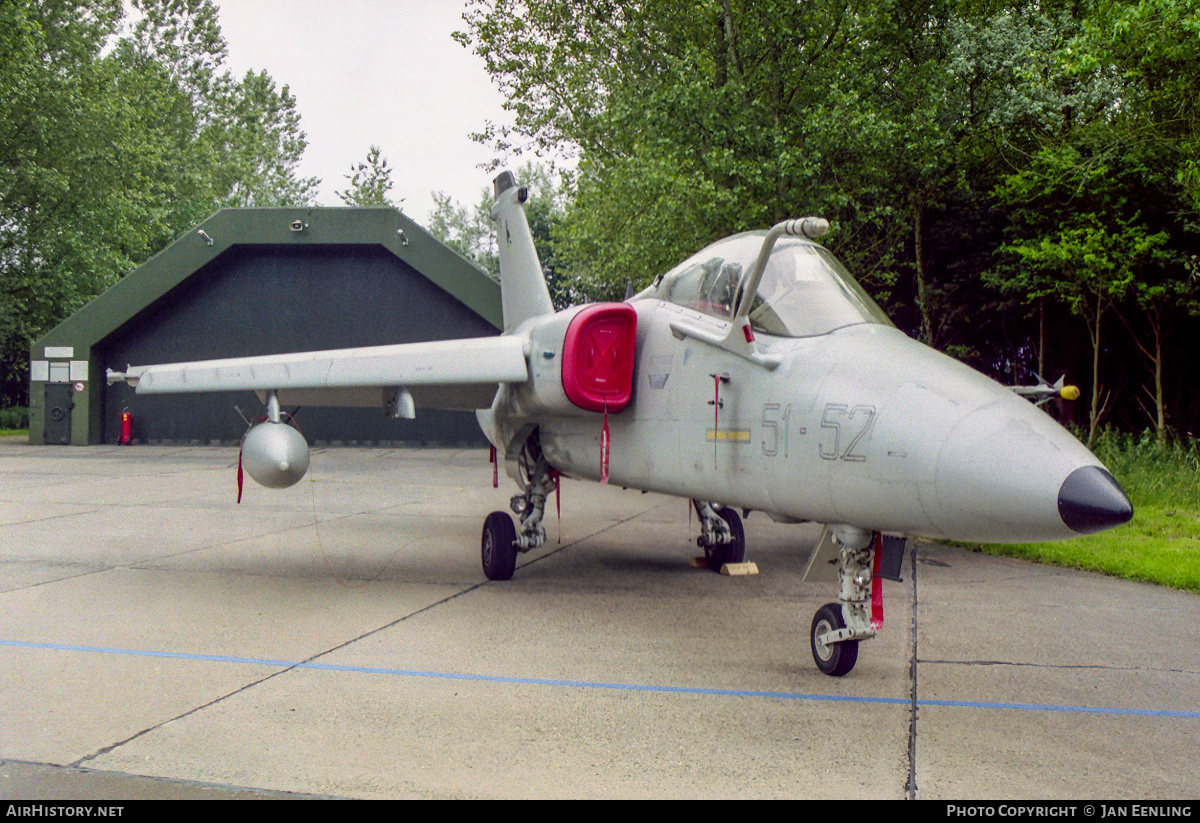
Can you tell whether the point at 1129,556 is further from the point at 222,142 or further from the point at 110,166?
the point at 222,142

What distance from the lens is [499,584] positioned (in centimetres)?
772

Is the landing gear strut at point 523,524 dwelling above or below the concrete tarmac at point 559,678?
above

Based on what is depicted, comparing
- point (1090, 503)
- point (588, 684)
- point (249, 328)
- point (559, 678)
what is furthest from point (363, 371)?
point (249, 328)

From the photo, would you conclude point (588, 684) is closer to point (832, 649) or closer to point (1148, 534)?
point (832, 649)

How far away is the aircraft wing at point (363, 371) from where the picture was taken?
7.04m

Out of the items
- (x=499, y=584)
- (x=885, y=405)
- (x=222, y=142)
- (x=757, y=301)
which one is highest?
(x=222, y=142)

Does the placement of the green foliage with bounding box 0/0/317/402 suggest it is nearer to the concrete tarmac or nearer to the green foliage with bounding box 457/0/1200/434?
the green foliage with bounding box 457/0/1200/434

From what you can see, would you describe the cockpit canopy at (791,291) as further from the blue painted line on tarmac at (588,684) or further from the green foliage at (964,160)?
the green foliage at (964,160)

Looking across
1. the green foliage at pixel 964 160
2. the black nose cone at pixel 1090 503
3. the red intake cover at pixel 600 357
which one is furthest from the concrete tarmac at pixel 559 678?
the green foliage at pixel 964 160

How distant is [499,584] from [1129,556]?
6.02 metres

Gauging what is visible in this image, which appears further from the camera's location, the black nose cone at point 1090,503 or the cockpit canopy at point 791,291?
the cockpit canopy at point 791,291

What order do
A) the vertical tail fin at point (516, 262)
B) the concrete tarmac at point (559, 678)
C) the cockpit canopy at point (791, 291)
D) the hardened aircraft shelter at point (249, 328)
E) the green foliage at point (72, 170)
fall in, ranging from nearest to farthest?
the concrete tarmac at point (559, 678) < the cockpit canopy at point (791, 291) < the vertical tail fin at point (516, 262) < the hardened aircraft shelter at point (249, 328) < the green foliage at point (72, 170)

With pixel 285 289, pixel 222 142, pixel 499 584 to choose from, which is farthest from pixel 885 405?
pixel 222 142

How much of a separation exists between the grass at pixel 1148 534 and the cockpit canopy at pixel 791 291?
3313mm
